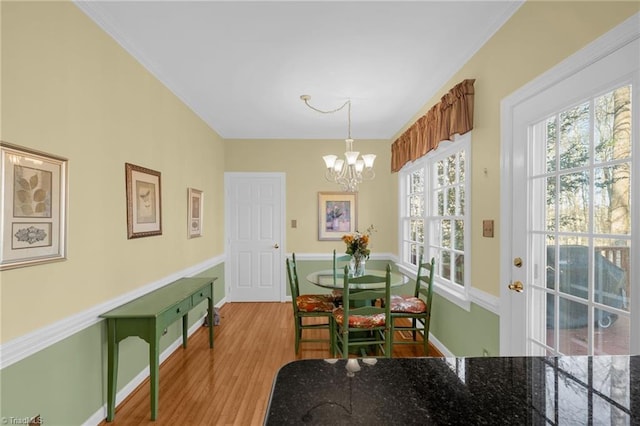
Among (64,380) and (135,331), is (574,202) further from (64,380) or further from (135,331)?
(64,380)

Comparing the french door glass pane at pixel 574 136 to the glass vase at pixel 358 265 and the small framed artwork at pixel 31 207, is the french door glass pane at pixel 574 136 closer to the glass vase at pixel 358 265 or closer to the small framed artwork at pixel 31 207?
the glass vase at pixel 358 265

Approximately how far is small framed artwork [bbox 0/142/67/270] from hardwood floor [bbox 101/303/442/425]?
135 cm

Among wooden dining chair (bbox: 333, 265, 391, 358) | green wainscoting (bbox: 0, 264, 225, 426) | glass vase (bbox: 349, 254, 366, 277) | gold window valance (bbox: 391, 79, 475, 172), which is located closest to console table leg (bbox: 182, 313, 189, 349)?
green wainscoting (bbox: 0, 264, 225, 426)

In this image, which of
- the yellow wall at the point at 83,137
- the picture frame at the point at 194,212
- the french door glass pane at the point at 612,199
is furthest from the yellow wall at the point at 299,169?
the french door glass pane at the point at 612,199

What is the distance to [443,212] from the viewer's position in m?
3.34

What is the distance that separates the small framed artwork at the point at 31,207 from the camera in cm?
150

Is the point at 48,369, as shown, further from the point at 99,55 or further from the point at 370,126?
the point at 370,126

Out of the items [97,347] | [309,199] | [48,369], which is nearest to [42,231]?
[48,369]

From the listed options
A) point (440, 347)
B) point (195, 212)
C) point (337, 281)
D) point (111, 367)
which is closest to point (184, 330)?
point (111, 367)

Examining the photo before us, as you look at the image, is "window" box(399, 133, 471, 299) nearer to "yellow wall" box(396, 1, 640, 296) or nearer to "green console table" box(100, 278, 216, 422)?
"yellow wall" box(396, 1, 640, 296)

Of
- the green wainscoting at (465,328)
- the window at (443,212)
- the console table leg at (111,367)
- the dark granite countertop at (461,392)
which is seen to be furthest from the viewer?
the window at (443,212)

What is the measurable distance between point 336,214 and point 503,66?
3419mm

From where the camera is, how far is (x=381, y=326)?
9.01 ft

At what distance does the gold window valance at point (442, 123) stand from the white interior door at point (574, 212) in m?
0.48
